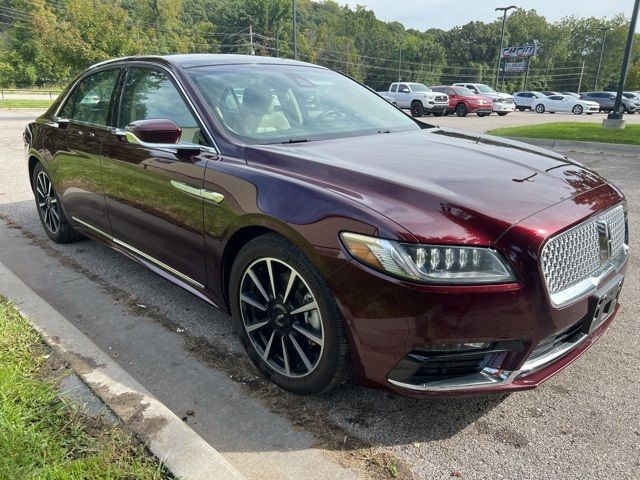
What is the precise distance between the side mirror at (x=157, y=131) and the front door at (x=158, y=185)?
0.09m

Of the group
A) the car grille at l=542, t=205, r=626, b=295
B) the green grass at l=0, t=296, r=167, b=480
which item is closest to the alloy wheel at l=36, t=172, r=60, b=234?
the green grass at l=0, t=296, r=167, b=480

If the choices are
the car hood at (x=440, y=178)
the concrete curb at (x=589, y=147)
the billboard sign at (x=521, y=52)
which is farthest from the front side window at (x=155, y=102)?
the billboard sign at (x=521, y=52)

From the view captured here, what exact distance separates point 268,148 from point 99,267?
98.3 inches

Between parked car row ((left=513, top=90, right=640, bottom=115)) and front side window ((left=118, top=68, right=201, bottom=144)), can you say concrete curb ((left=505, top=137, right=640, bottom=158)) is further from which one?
parked car row ((left=513, top=90, right=640, bottom=115))

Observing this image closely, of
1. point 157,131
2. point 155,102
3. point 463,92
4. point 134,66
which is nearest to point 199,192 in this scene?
point 157,131

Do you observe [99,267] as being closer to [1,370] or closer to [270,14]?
[1,370]

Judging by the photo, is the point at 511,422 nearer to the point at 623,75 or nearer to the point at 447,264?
the point at 447,264

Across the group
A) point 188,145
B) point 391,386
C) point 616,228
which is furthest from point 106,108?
point 616,228

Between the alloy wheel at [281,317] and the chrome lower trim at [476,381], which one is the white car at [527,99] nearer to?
the alloy wheel at [281,317]

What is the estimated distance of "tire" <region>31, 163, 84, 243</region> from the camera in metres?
4.91

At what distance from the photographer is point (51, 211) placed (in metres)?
5.08

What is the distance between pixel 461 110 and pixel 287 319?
27.7 m

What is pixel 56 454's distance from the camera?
2.08 meters

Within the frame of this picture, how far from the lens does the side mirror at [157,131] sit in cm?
288
